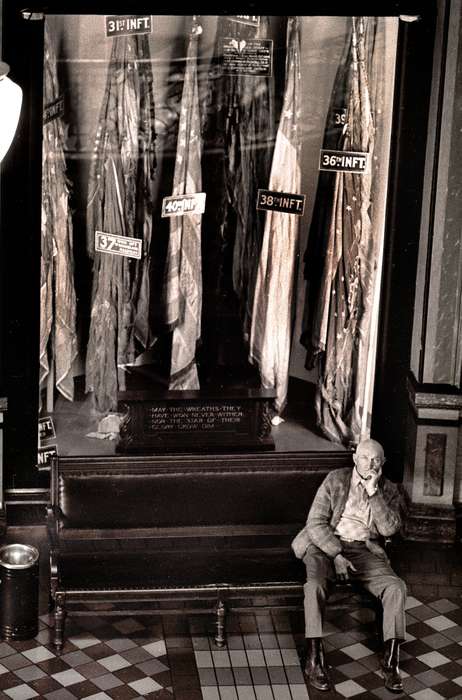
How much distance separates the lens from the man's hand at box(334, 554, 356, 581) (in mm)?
6863

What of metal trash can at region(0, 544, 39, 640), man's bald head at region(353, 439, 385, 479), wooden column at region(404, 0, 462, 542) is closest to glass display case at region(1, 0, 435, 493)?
wooden column at region(404, 0, 462, 542)

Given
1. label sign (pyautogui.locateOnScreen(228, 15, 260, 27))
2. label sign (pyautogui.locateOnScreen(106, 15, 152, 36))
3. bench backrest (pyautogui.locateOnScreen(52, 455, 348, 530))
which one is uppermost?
label sign (pyautogui.locateOnScreen(228, 15, 260, 27))

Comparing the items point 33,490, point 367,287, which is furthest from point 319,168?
point 33,490

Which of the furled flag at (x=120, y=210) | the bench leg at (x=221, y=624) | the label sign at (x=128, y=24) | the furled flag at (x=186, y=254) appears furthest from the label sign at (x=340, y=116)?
the bench leg at (x=221, y=624)

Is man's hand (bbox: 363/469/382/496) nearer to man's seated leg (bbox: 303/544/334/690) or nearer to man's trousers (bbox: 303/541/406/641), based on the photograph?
man's trousers (bbox: 303/541/406/641)

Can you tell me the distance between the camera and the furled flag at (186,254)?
7.71 meters

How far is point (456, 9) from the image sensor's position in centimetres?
748

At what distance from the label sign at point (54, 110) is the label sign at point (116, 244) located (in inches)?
29.5

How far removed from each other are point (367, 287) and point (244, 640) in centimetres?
241

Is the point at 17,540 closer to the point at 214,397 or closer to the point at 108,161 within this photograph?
the point at 214,397

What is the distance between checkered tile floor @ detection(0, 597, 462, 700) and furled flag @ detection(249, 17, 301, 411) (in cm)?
172

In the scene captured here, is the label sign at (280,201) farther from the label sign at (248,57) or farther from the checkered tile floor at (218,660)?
the checkered tile floor at (218,660)

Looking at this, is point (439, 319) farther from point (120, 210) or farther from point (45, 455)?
point (45, 455)

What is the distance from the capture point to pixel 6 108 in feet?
15.4
